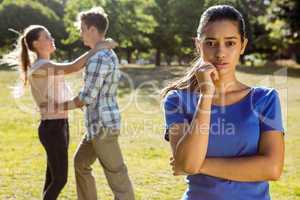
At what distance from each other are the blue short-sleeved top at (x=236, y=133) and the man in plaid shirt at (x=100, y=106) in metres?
2.66

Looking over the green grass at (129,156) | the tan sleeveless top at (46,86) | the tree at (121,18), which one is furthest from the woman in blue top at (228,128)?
the tree at (121,18)

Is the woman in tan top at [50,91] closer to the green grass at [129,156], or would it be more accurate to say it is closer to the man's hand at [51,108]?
the man's hand at [51,108]

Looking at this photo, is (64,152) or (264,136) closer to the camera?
(264,136)

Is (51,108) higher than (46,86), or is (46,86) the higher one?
(46,86)

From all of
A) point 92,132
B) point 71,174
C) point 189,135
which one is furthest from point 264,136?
point 71,174

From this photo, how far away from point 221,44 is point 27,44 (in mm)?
3352

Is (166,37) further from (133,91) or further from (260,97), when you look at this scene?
(260,97)

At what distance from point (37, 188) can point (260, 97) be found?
4.97 meters

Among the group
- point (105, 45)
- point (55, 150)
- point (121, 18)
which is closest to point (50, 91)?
point (55, 150)

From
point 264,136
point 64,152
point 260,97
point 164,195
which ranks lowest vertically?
point 164,195

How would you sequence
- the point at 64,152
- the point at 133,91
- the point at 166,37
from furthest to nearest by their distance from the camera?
the point at 166,37, the point at 133,91, the point at 64,152

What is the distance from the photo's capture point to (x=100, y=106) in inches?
196

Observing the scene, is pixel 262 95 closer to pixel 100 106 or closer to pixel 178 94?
pixel 178 94

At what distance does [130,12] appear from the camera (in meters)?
35.1
